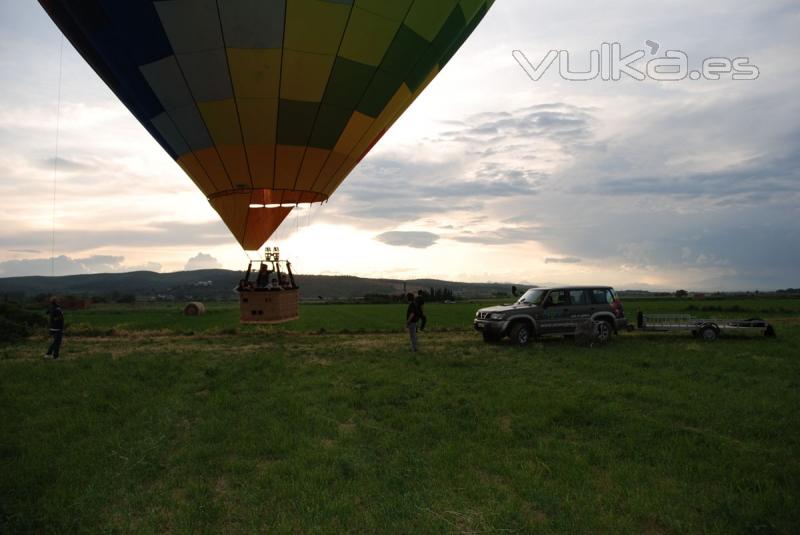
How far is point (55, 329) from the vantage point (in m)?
14.9

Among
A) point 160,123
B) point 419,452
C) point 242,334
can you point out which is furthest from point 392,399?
point 242,334

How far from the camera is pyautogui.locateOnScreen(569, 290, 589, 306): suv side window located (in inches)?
675

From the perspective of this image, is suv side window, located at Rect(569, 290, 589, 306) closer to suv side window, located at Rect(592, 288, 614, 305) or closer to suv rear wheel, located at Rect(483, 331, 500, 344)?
suv side window, located at Rect(592, 288, 614, 305)

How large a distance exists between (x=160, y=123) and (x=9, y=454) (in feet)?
24.3

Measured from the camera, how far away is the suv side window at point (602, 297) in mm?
17281

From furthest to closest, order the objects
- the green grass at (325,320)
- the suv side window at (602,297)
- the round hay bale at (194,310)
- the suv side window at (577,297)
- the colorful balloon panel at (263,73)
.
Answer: the round hay bale at (194,310), the green grass at (325,320), the suv side window at (602,297), the suv side window at (577,297), the colorful balloon panel at (263,73)

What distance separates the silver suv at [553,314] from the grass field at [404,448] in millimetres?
4322

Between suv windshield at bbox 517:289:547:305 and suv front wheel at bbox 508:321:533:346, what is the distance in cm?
88

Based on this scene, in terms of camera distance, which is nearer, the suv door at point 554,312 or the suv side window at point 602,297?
the suv door at point 554,312

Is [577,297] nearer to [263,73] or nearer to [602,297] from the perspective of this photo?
[602,297]

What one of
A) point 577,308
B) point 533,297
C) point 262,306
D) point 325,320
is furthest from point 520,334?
point 325,320

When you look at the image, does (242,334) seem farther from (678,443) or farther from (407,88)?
(678,443)

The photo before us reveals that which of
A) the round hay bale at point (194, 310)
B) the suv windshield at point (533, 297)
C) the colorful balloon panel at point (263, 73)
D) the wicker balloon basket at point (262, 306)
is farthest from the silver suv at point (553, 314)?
the round hay bale at point (194, 310)

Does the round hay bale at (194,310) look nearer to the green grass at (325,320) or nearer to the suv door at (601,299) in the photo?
the green grass at (325,320)
